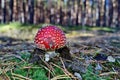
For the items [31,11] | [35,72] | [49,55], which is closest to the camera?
[35,72]

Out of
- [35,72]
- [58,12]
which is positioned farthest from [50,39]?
[58,12]

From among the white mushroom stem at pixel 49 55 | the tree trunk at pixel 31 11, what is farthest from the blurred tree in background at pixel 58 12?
the white mushroom stem at pixel 49 55

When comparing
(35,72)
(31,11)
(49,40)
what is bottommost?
(35,72)

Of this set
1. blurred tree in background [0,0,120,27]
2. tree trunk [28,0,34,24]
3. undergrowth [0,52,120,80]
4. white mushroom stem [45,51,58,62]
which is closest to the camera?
undergrowth [0,52,120,80]

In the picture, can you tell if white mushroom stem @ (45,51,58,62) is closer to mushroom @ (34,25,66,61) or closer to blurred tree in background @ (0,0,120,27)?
mushroom @ (34,25,66,61)

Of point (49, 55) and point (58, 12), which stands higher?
point (58, 12)

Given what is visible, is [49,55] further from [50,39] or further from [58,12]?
[58,12]

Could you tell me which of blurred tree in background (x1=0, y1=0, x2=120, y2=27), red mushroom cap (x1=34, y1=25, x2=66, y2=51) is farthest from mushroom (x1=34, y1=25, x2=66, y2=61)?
blurred tree in background (x1=0, y1=0, x2=120, y2=27)
